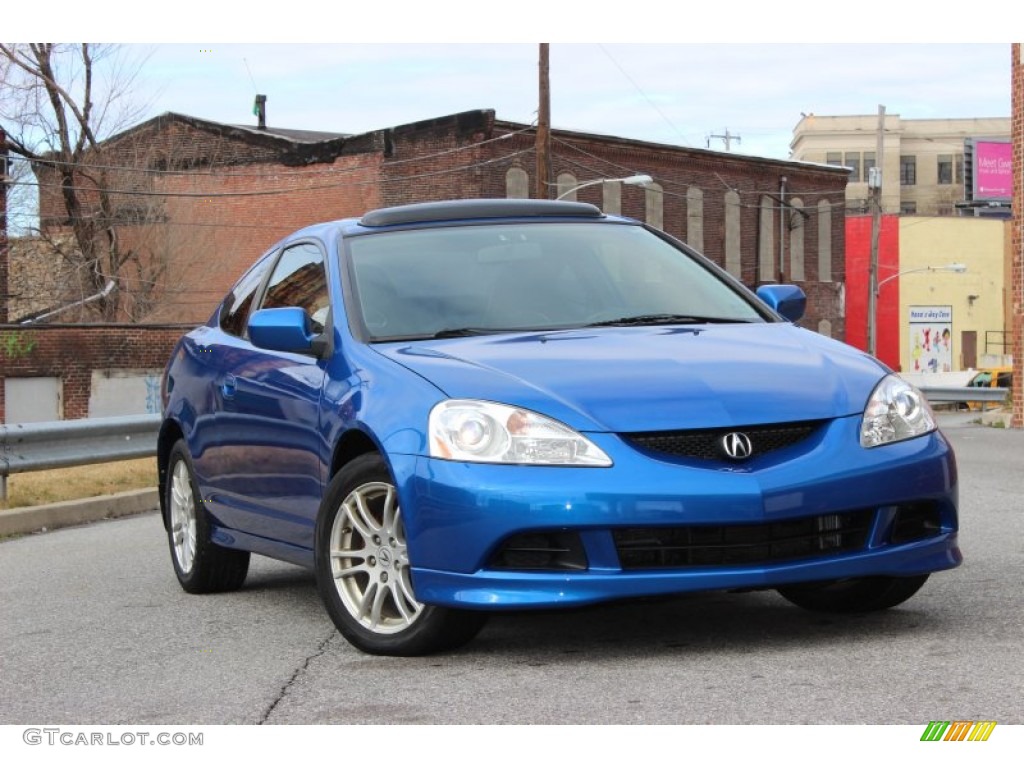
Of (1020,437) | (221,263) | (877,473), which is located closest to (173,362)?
(877,473)

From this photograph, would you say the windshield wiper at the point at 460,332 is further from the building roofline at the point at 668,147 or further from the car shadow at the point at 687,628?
the building roofline at the point at 668,147

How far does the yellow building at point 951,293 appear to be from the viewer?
7575 cm

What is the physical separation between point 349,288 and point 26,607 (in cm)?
246

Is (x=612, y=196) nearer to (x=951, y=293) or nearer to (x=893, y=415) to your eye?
(x=951, y=293)

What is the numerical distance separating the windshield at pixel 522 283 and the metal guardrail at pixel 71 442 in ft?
22.2

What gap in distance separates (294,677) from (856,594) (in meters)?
2.05

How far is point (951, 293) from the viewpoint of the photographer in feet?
251

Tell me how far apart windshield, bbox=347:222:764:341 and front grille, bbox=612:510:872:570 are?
1.25 meters

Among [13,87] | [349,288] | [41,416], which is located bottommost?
[41,416]

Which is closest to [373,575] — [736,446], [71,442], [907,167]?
[736,446]

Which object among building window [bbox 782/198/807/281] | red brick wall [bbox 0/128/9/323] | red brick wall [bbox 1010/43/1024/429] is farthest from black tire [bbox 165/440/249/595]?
building window [bbox 782/198/807/281]

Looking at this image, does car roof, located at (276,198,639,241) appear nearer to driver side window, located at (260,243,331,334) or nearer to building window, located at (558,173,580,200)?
driver side window, located at (260,243,331,334)

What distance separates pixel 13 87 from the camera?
44000mm

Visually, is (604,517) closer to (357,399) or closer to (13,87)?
(357,399)
